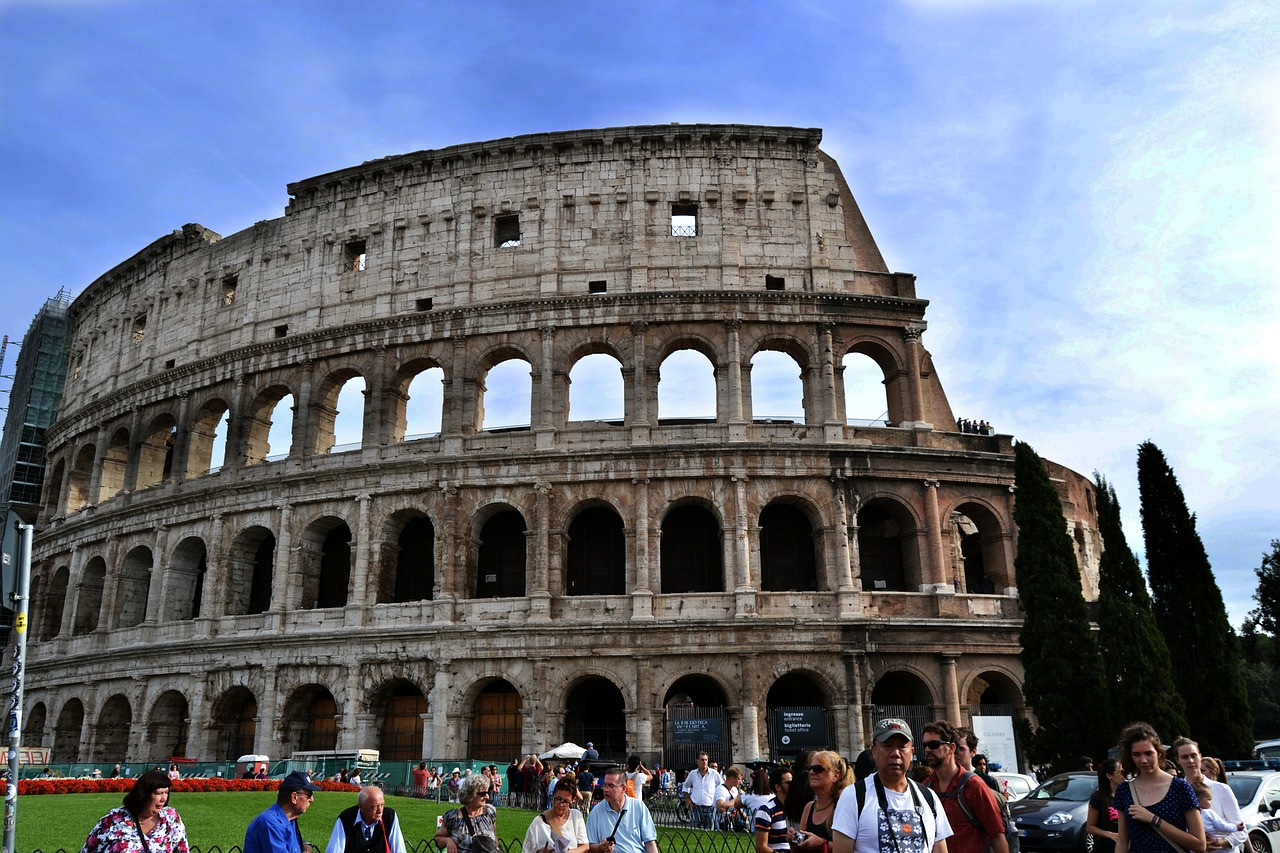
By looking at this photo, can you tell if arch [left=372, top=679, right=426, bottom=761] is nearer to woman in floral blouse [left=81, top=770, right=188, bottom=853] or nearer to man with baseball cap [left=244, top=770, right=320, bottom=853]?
man with baseball cap [left=244, top=770, right=320, bottom=853]

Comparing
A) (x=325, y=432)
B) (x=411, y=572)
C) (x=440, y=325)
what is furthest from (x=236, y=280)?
(x=411, y=572)

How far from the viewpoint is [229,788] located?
68.9ft

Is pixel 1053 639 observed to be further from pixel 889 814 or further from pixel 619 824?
pixel 889 814

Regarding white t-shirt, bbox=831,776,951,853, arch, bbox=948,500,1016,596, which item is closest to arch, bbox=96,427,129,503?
arch, bbox=948,500,1016,596

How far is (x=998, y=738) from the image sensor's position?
2341 cm

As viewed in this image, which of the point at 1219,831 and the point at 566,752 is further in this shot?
the point at 566,752

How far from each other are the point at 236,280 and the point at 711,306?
695 inches

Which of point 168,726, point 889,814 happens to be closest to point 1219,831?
point 889,814

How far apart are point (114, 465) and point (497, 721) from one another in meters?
19.5

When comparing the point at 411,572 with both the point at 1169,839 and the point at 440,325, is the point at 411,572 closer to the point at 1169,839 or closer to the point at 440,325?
the point at 440,325

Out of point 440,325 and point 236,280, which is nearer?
point 440,325

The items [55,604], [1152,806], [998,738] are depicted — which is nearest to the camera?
[1152,806]

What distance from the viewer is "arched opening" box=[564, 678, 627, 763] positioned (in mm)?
27156

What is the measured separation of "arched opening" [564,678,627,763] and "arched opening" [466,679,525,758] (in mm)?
1449
